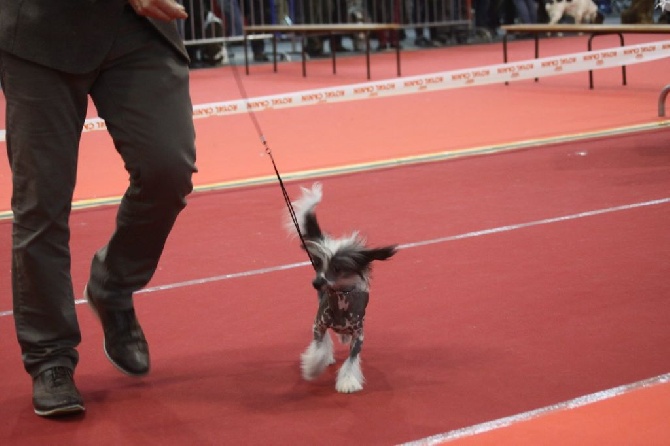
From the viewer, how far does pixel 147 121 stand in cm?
302

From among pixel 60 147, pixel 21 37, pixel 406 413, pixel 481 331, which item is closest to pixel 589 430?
pixel 406 413

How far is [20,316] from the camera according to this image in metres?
3.11

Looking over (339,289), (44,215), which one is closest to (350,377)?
(339,289)

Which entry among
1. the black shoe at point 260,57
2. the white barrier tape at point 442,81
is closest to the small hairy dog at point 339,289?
the white barrier tape at point 442,81

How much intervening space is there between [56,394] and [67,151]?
2.17 feet

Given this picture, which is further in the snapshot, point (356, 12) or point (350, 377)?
point (356, 12)

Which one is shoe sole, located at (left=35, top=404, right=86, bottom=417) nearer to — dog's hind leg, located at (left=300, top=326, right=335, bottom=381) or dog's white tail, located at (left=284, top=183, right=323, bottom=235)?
dog's hind leg, located at (left=300, top=326, right=335, bottom=381)

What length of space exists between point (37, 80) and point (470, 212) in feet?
9.69

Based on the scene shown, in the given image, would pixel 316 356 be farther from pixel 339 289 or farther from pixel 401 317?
pixel 401 317

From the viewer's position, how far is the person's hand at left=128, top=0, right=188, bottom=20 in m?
2.87

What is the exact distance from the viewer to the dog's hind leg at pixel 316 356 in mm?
3219

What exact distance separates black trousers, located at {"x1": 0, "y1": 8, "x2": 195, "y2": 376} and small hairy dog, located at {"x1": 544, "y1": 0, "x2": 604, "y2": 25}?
43.1ft

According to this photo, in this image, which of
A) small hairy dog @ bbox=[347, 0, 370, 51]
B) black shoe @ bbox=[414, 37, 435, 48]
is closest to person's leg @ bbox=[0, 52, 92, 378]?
small hairy dog @ bbox=[347, 0, 370, 51]

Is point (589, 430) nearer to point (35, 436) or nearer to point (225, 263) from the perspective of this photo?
point (35, 436)
